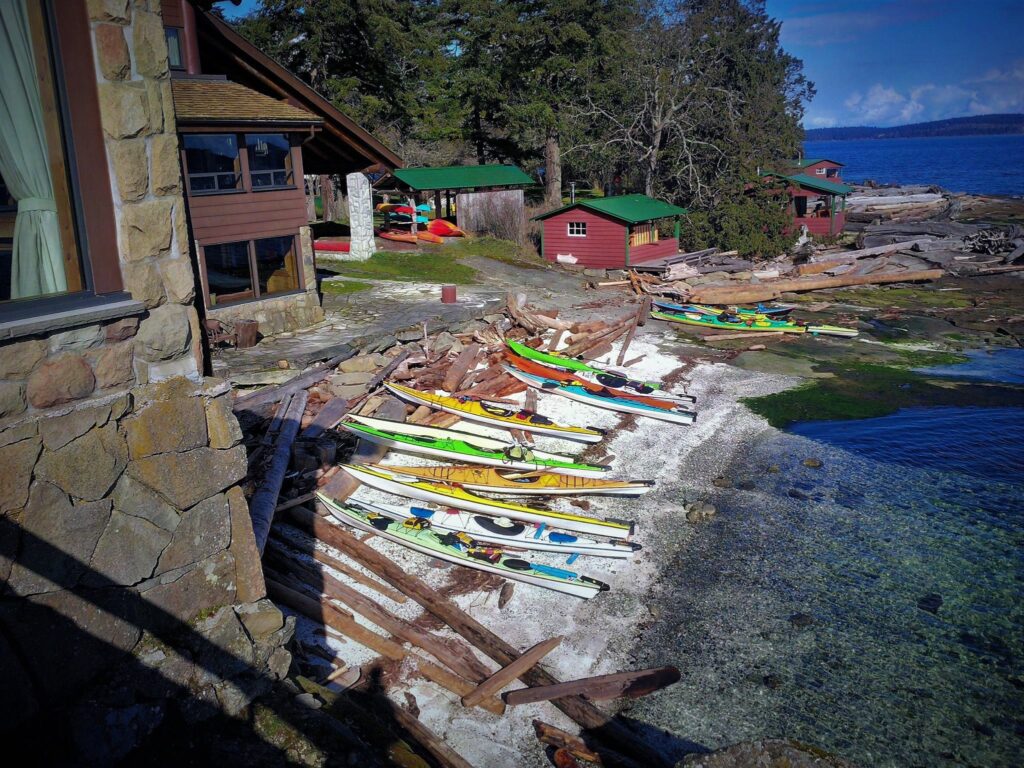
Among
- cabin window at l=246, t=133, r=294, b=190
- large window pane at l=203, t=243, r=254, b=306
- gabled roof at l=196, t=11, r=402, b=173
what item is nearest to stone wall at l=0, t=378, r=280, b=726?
large window pane at l=203, t=243, r=254, b=306

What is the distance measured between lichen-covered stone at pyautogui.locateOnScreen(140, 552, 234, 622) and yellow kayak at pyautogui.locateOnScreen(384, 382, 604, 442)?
9.60m

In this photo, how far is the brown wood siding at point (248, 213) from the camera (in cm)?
1738

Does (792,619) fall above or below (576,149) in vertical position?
below

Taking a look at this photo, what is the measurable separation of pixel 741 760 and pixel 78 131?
16.2ft

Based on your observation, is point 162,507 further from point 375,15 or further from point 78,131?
point 375,15

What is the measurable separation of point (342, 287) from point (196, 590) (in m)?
19.4

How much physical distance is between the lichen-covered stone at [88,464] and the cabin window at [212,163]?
46.5 ft

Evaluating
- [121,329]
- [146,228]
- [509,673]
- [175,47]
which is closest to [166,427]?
[121,329]

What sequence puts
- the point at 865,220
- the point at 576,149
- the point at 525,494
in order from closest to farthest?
the point at 525,494
the point at 576,149
the point at 865,220

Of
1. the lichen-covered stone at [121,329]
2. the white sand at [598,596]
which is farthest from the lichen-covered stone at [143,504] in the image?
the white sand at [598,596]

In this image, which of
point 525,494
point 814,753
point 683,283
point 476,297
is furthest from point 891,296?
point 814,753

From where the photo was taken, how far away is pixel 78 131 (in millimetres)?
4281

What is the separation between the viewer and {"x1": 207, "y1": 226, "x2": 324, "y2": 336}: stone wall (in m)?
17.9

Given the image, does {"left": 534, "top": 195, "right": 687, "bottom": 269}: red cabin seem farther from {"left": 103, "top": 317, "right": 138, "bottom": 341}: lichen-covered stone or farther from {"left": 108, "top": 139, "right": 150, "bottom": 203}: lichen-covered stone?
{"left": 103, "top": 317, "right": 138, "bottom": 341}: lichen-covered stone
